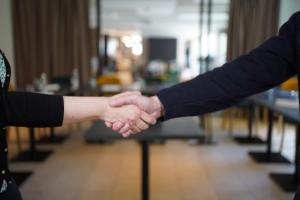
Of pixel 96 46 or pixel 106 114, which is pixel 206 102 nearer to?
pixel 106 114

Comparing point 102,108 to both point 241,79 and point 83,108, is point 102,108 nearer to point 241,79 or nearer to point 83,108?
point 83,108

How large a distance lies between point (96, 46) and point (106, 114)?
3.69 meters

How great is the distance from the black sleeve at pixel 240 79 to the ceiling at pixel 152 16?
4.59m

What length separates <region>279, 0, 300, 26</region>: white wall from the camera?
4.01 feet

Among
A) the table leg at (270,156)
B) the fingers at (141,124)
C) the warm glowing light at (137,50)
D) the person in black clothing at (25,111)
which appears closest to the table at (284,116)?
the table leg at (270,156)

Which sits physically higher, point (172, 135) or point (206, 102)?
point (206, 102)

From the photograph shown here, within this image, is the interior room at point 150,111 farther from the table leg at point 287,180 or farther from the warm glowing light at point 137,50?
the warm glowing light at point 137,50

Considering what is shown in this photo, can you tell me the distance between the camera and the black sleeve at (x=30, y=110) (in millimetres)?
994

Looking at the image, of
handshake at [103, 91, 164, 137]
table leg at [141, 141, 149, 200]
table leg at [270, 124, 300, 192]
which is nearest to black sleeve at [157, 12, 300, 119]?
handshake at [103, 91, 164, 137]

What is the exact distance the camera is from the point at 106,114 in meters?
1.33

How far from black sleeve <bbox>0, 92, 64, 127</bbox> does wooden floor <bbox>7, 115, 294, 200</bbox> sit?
1.40 m

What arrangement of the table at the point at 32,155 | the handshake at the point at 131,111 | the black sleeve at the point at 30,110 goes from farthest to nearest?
the table at the point at 32,155
the handshake at the point at 131,111
the black sleeve at the point at 30,110

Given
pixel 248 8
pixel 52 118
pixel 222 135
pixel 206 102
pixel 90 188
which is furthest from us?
pixel 222 135

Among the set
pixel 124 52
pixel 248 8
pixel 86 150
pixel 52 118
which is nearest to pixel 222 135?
pixel 86 150
